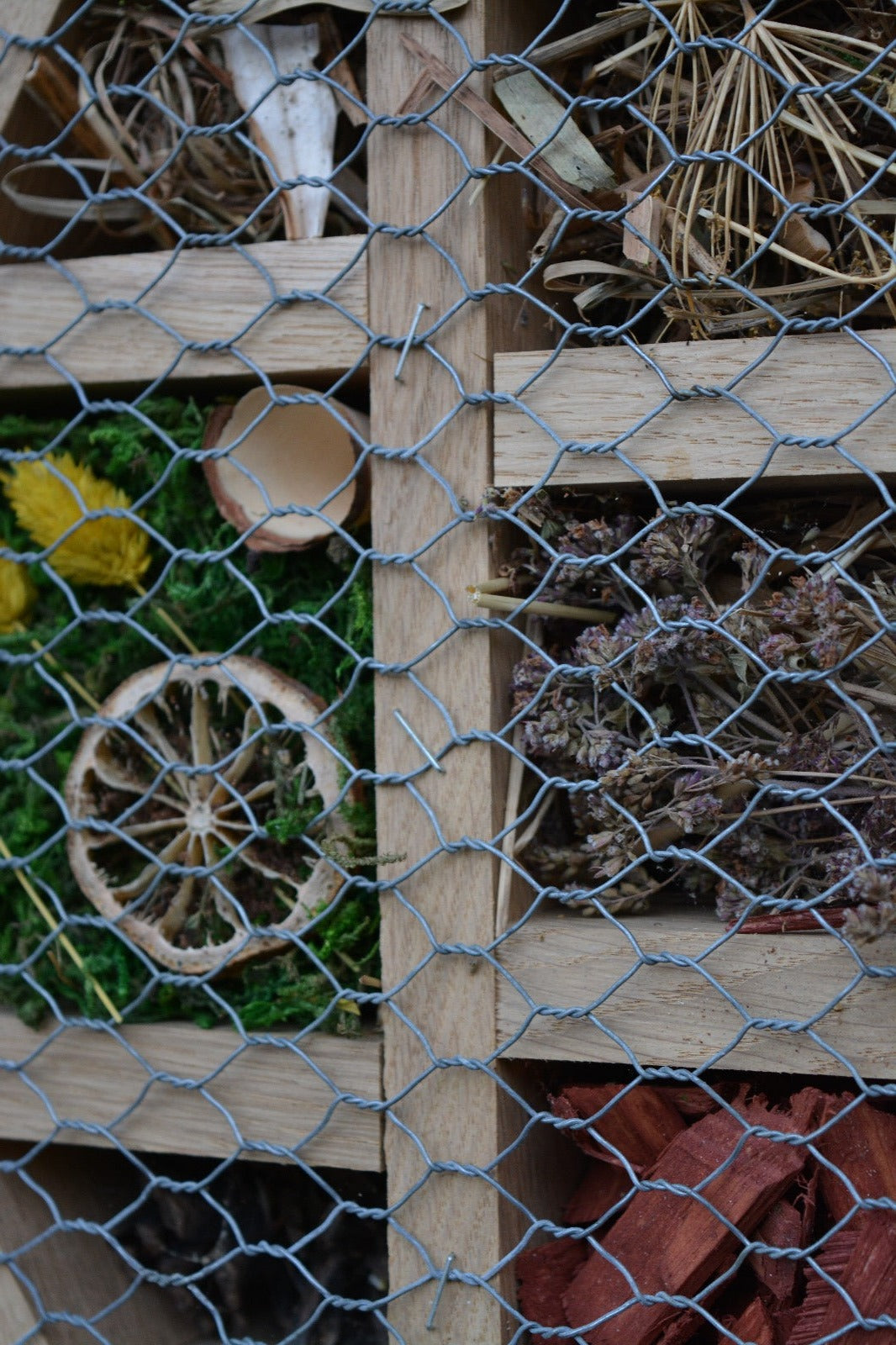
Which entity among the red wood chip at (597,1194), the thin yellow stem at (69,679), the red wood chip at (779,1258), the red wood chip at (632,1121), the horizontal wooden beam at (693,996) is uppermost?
the thin yellow stem at (69,679)

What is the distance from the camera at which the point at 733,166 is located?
2.29ft

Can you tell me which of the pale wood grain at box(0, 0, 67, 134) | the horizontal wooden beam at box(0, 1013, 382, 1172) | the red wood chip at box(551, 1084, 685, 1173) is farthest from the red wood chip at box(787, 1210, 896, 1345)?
the pale wood grain at box(0, 0, 67, 134)

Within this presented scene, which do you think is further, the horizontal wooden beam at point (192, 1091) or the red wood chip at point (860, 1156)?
the horizontal wooden beam at point (192, 1091)

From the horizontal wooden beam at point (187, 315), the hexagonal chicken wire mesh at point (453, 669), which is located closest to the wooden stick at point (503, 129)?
the hexagonal chicken wire mesh at point (453, 669)

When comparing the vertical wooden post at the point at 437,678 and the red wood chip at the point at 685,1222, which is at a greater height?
the vertical wooden post at the point at 437,678

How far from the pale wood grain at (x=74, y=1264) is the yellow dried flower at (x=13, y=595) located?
15.7 inches

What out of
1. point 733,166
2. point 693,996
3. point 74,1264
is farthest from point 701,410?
point 74,1264

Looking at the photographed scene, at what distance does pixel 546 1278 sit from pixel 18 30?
931 millimetres

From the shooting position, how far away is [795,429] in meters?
0.68

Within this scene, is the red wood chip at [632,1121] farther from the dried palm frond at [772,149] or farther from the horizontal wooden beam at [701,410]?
the dried palm frond at [772,149]

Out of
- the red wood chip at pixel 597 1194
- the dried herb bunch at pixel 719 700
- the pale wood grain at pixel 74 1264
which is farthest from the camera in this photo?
the pale wood grain at pixel 74 1264

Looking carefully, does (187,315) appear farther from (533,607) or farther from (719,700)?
(719,700)

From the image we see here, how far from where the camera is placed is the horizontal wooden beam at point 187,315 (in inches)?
31.6

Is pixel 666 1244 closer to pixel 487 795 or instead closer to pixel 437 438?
pixel 487 795
